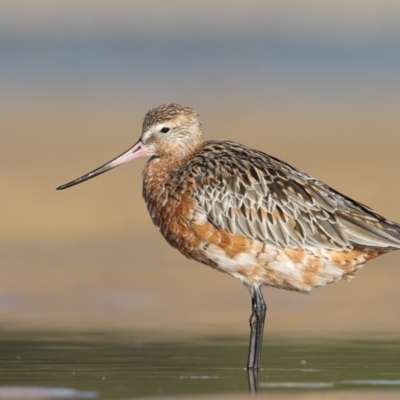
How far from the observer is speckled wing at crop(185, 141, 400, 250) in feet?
36.9

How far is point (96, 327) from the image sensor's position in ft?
39.8

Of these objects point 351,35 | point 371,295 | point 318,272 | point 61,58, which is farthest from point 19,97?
point 318,272

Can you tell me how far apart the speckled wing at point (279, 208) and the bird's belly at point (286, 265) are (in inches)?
2.9

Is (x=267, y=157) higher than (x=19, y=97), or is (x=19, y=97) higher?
(x=19, y=97)

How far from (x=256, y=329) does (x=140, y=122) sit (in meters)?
16.7

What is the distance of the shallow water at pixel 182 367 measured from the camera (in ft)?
31.8

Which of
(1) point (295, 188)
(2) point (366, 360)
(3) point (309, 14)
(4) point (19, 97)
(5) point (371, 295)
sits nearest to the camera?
(2) point (366, 360)

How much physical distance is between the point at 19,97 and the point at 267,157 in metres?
21.3

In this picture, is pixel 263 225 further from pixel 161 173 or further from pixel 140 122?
pixel 140 122

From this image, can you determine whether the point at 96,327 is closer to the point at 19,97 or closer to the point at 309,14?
the point at 19,97

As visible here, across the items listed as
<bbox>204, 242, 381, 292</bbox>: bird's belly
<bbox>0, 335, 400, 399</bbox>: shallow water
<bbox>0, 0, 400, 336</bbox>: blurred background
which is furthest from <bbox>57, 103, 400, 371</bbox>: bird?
<bbox>0, 0, 400, 336</bbox>: blurred background

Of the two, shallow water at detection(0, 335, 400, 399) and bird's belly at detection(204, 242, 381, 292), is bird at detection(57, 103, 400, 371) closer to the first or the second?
bird's belly at detection(204, 242, 381, 292)

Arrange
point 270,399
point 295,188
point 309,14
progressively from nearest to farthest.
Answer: point 270,399, point 295,188, point 309,14

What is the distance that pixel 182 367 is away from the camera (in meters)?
10.6
